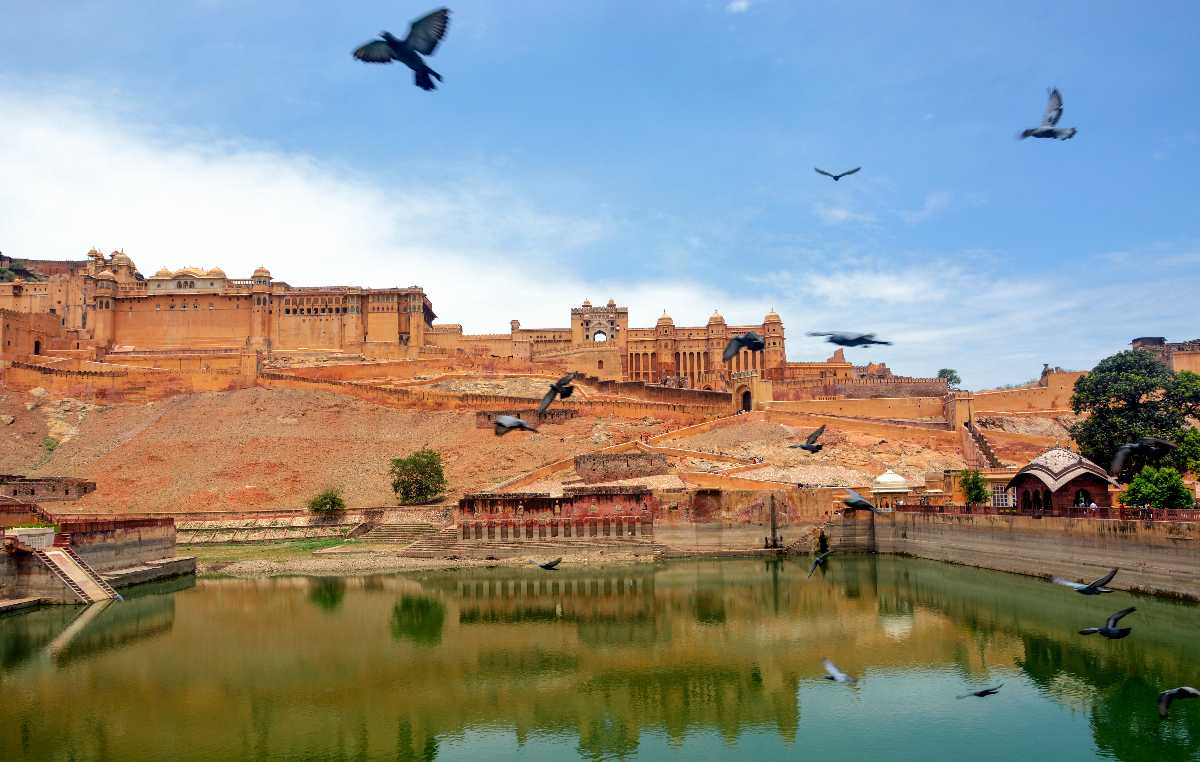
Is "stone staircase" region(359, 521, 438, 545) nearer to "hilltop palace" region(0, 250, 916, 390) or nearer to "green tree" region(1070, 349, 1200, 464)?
"green tree" region(1070, 349, 1200, 464)

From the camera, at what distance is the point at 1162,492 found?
28.8 m

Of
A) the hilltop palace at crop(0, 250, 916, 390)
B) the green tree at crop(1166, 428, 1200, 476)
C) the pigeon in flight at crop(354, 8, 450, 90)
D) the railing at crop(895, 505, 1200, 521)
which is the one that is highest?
the hilltop palace at crop(0, 250, 916, 390)

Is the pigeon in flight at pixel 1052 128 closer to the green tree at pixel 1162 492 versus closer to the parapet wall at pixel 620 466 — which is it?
the green tree at pixel 1162 492

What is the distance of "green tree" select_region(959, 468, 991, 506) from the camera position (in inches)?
1535

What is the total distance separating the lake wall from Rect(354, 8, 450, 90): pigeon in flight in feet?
81.7

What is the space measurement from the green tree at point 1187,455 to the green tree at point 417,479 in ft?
106

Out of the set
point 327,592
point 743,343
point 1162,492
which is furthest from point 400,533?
point 743,343

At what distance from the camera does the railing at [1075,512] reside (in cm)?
2562

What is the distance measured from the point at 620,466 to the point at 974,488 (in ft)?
55.7

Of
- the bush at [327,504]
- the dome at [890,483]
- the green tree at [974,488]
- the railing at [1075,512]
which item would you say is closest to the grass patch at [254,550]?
the bush at [327,504]

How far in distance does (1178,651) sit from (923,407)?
126ft

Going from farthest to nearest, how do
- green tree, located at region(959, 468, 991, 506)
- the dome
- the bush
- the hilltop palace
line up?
the hilltop palace, the bush, the dome, green tree, located at region(959, 468, 991, 506)

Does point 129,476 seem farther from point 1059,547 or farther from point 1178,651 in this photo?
point 1178,651

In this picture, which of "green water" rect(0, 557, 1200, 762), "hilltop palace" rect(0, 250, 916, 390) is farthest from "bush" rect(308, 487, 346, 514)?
"hilltop palace" rect(0, 250, 916, 390)
